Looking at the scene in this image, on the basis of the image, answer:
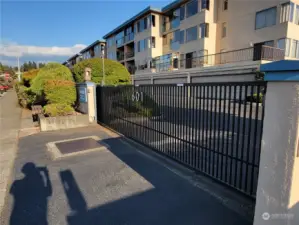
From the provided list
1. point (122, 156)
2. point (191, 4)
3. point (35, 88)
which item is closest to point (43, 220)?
point (122, 156)

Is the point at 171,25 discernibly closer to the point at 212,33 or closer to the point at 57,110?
the point at 212,33

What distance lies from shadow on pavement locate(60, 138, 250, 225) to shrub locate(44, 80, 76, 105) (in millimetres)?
6558

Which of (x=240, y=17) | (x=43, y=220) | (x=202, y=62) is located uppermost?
(x=240, y=17)

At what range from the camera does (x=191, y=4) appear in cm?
2230

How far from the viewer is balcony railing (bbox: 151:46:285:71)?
14.8 m

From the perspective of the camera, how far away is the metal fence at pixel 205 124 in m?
3.07

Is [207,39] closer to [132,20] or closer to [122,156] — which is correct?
[132,20]

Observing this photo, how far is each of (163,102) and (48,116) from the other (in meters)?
6.34

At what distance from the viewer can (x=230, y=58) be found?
19359mm

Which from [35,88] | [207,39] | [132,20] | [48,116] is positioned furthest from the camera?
[132,20]

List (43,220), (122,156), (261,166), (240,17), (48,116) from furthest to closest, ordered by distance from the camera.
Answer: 1. (240,17)
2. (48,116)
3. (122,156)
4. (43,220)
5. (261,166)

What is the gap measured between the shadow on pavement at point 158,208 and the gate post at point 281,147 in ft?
2.87

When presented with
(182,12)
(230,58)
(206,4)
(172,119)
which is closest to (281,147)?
(172,119)

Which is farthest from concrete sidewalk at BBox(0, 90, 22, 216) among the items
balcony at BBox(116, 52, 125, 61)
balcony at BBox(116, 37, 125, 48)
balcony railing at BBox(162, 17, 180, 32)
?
balcony at BBox(116, 52, 125, 61)
